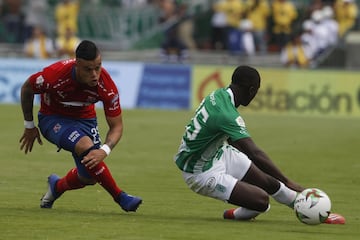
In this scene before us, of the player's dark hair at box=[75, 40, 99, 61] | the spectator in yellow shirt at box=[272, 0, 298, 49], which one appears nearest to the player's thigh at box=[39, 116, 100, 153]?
the player's dark hair at box=[75, 40, 99, 61]

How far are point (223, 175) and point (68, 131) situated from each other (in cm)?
173

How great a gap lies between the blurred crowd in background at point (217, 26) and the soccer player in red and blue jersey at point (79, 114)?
23.2m

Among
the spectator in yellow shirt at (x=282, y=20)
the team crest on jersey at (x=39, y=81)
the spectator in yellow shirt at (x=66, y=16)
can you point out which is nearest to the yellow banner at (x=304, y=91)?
the spectator in yellow shirt at (x=282, y=20)

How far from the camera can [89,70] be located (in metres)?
11.1

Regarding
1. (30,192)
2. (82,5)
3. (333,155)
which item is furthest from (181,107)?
(30,192)

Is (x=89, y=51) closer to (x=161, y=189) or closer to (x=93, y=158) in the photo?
(x=93, y=158)

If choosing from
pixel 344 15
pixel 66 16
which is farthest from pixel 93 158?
pixel 66 16

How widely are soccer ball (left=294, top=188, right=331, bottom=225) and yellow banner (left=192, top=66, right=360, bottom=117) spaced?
19839mm

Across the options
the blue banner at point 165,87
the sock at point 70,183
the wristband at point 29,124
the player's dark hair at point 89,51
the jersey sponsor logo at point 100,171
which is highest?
the player's dark hair at point 89,51

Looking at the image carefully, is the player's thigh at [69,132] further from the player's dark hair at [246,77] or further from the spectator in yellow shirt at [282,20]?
the spectator in yellow shirt at [282,20]

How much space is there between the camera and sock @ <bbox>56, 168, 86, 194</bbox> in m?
11.9

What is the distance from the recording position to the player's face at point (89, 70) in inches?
437

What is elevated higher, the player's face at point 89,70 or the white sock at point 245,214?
the player's face at point 89,70

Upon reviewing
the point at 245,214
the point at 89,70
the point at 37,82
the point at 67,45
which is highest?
the point at 89,70
